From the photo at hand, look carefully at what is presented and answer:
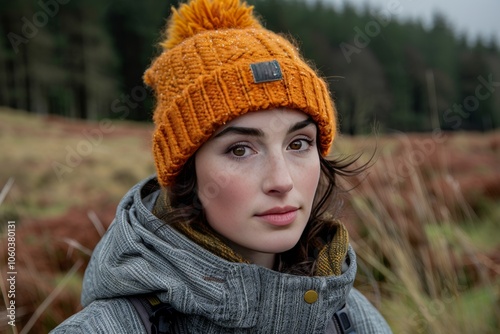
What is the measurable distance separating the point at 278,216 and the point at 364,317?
656 millimetres

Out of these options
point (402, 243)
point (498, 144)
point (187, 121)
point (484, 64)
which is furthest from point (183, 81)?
point (484, 64)

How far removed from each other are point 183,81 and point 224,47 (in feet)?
0.57

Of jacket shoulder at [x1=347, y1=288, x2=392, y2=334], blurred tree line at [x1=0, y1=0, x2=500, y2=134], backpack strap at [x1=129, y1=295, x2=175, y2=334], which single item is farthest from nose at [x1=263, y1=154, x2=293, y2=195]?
blurred tree line at [x1=0, y1=0, x2=500, y2=134]

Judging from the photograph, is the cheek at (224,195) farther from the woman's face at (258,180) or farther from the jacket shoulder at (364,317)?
the jacket shoulder at (364,317)

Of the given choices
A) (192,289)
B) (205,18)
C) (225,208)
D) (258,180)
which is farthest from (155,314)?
(205,18)

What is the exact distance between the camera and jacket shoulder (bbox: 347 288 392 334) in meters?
1.95

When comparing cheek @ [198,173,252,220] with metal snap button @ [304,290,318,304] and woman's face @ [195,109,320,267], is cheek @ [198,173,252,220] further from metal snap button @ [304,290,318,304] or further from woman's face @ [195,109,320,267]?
metal snap button @ [304,290,318,304]

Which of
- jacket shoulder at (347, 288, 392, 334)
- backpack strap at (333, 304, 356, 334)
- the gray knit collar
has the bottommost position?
jacket shoulder at (347, 288, 392, 334)

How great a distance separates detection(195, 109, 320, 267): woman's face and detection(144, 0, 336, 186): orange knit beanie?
5 cm

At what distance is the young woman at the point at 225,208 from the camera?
1516 mm

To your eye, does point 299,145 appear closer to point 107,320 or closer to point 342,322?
point 342,322

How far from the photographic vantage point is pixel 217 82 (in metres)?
1.69

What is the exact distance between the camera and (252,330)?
155 cm

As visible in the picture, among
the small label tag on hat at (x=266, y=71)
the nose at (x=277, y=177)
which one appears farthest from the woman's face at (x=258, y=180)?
the small label tag on hat at (x=266, y=71)
